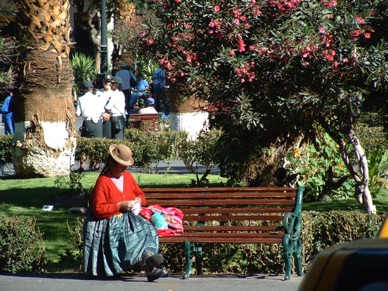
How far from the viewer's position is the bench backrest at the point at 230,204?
8.01 m

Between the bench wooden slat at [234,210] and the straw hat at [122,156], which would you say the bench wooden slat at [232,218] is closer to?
the bench wooden slat at [234,210]

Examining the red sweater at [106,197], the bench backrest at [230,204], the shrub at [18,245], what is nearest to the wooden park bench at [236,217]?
the bench backrest at [230,204]

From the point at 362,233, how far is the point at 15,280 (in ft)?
9.86

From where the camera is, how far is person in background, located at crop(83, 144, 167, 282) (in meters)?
7.63

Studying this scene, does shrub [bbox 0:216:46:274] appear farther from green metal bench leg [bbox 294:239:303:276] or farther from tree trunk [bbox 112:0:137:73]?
tree trunk [bbox 112:0:137:73]

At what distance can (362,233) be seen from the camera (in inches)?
312

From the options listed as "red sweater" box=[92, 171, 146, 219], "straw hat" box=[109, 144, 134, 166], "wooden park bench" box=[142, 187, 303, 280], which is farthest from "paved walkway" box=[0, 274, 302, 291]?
"straw hat" box=[109, 144, 134, 166]

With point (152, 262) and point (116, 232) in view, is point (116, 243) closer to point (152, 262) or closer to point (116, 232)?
point (116, 232)

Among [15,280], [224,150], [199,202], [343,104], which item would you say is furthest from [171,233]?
[224,150]

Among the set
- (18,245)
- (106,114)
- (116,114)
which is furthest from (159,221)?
(116,114)

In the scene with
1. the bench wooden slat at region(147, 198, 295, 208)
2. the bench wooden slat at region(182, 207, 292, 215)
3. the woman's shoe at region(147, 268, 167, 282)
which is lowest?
the woman's shoe at region(147, 268, 167, 282)

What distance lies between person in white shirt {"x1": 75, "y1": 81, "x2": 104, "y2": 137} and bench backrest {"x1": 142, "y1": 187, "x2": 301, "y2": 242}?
9422 mm

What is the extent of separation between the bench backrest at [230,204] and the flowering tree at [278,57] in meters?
0.82

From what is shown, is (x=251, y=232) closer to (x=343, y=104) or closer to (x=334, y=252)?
(x=343, y=104)
